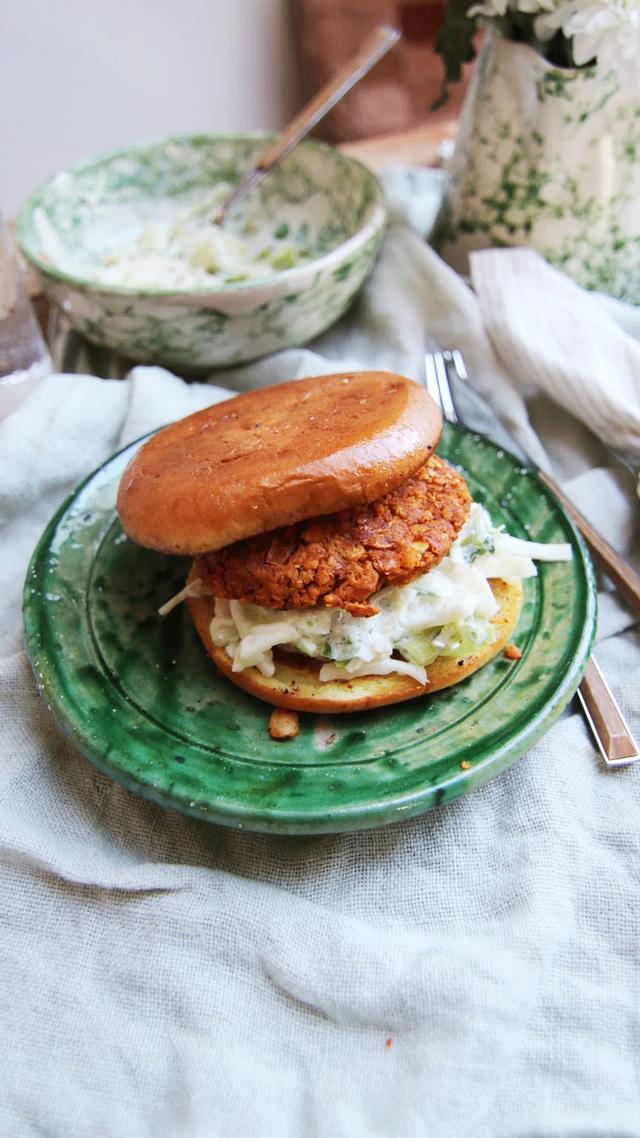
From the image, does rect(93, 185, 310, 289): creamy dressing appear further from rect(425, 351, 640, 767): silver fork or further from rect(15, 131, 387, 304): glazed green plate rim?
rect(425, 351, 640, 767): silver fork

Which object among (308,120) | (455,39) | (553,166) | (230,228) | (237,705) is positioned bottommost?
(237,705)

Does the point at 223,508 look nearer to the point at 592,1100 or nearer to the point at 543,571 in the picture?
the point at 543,571

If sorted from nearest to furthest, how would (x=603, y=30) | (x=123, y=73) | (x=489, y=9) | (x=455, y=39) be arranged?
(x=603, y=30)
(x=489, y=9)
(x=455, y=39)
(x=123, y=73)

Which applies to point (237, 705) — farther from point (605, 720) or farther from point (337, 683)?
point (605, 720)

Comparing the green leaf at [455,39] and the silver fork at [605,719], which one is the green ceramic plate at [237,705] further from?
the green leaf at [455,39]

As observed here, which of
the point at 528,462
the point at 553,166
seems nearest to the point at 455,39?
the point at 553,166

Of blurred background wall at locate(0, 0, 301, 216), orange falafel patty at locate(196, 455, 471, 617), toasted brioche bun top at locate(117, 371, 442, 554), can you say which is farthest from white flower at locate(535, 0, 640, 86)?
blurred background wall at locate(0, 0, 301, 216)
